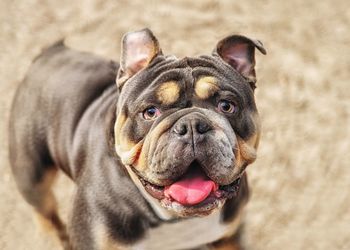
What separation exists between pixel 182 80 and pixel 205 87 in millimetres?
94

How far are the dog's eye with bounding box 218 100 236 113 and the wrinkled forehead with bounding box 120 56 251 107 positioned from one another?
5 cm

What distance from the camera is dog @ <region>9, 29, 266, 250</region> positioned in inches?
99.6

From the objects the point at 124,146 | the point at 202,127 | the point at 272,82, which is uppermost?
the point at 202,127

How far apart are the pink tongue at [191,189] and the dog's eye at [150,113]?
27 centimetres

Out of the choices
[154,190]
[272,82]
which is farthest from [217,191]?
[272,82]

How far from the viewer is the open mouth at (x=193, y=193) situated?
A: 8.36 feet

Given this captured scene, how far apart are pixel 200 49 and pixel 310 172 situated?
1.19 metres

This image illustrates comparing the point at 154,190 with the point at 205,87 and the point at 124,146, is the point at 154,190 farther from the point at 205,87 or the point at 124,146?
the point at 205,87

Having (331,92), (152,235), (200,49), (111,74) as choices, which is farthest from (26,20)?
(152,235)

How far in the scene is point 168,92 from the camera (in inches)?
103

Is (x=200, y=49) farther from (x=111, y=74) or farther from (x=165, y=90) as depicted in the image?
(x=165, y=90)

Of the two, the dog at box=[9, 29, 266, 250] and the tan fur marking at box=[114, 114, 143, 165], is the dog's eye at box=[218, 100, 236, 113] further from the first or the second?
the tan fur marking at box=[114, 114, 143, 165]

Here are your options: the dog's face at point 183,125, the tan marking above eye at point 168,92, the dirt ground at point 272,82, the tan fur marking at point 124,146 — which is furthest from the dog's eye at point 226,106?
the dirt ground at point 272,82

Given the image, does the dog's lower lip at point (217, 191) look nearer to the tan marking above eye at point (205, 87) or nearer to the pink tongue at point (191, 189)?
the pink tongue at point (191, 189)
